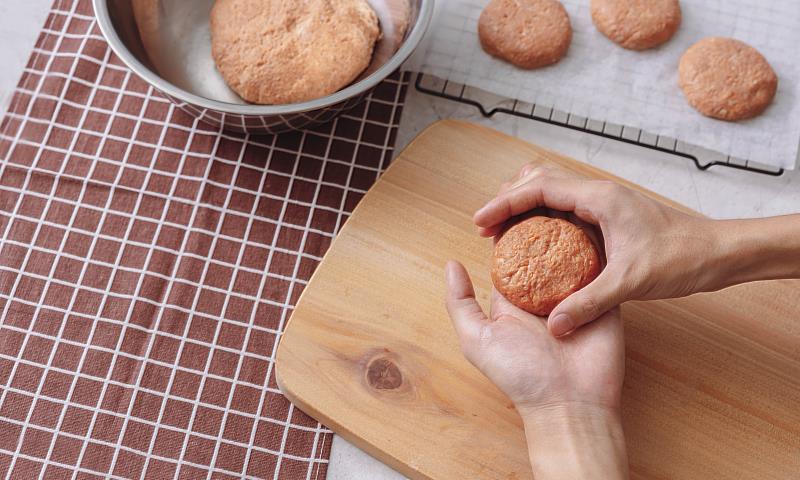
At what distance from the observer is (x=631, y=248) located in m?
1.24

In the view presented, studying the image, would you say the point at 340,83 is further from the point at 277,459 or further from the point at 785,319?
the point at 785,319

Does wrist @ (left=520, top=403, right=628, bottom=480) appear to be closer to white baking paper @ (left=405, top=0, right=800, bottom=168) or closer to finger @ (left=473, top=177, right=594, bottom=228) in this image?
finger @ (left=473, top=177, right=594, bottom=228)

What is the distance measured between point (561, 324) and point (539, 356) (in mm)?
70

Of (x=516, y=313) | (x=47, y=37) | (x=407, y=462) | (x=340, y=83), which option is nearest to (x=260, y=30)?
(x=340, y=83)

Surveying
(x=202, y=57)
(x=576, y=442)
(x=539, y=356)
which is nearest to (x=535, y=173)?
(x=539, y=356)

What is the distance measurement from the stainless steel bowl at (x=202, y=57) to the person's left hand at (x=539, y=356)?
0.45 metres

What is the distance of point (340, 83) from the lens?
61.2 inches

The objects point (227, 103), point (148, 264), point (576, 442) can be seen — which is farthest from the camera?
point (148, 264)

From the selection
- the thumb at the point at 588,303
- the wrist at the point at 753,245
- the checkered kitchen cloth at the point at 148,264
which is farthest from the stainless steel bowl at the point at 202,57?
the wrist at the point at 753,245

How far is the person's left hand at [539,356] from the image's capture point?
1.21m

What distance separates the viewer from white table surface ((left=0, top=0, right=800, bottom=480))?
173 centimetres

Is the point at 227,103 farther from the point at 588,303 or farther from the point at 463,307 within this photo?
the point at 588,303

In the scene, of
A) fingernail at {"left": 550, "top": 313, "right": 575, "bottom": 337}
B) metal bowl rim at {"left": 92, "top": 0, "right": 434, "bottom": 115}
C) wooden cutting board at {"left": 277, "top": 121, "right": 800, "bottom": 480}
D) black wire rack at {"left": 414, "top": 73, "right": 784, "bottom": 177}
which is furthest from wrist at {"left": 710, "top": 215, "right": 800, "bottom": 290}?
metal bowl rim at {"left": 92, "top": 0, "right": 434, "bottom": 115}

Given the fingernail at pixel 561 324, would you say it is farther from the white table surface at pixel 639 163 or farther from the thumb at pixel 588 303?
the white table surface at pixel 639 163
